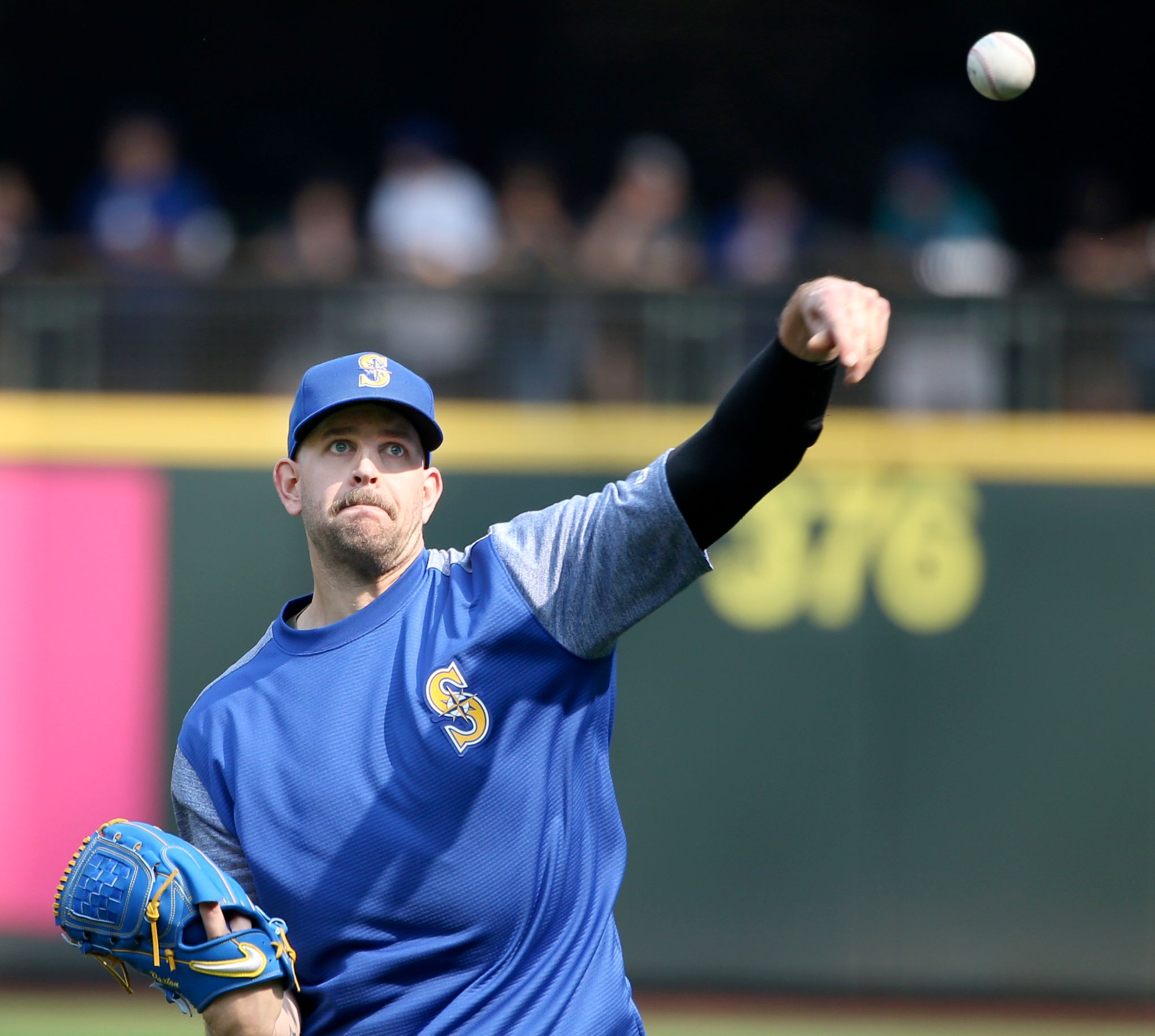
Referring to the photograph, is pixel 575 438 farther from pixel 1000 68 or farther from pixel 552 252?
pixel 1000 68

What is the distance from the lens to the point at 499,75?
39.7ft

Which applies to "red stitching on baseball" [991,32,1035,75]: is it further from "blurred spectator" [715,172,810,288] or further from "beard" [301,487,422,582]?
"blurred spectator" [715,172,810,288]

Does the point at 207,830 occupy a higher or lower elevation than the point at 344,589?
lower

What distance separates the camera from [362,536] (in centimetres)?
321

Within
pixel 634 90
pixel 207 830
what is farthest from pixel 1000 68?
pixel 634 90

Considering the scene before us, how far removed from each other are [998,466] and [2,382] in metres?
4.86

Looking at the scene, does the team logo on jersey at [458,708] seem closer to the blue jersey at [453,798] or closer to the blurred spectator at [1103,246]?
the blue jersey at [453,798]

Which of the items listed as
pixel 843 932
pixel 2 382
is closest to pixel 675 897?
pixel 843 932

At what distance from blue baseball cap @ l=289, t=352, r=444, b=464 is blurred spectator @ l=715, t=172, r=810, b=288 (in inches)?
225

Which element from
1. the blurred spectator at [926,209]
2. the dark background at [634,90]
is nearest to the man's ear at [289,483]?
the blurred spectator at [926,209]

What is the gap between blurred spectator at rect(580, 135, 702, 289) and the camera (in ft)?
28.5

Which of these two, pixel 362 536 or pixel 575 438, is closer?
pixel 362 536

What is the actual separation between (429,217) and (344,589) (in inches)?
238

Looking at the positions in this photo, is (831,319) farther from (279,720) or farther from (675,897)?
(675,897)
